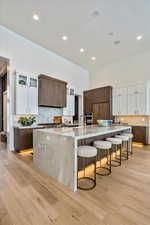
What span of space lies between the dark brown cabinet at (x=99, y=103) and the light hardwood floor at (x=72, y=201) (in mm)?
3681

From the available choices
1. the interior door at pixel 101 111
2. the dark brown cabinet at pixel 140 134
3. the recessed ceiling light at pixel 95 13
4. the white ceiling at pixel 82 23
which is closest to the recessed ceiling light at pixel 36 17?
the white ceiling at pixel 82 23

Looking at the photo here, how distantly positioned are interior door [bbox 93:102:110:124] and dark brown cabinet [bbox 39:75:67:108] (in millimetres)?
2010

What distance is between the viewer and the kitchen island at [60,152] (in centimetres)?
183

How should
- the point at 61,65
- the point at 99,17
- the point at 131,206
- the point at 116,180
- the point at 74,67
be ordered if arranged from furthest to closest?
1. the point at 74,67
2. the point at 61,65
3. the point at 99,17
4. the point at 116,180
5. the point at 131,206

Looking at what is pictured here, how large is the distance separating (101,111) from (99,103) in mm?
446

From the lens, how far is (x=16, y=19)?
338 cm

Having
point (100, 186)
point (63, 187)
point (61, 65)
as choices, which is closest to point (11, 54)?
point (61, 65)

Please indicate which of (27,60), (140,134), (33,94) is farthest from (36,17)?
(140,134)

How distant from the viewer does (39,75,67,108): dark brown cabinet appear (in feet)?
14.5

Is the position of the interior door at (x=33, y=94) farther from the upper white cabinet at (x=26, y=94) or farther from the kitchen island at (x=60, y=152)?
the kitchen island at (x=60, y=152)

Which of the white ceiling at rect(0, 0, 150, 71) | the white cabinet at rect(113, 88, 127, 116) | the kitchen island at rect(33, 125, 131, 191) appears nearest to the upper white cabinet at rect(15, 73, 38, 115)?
the white ceiling at rect(0, 0, 150, 71)

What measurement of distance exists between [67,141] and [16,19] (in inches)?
149

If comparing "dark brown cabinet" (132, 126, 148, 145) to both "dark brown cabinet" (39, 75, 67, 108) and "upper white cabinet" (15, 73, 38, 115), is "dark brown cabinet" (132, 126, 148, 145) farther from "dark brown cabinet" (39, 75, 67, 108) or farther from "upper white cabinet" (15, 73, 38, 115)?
"upper white cabinet" (15, 73, 38, 115)

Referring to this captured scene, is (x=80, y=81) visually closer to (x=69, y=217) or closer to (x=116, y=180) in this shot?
(x=116, y=180)
